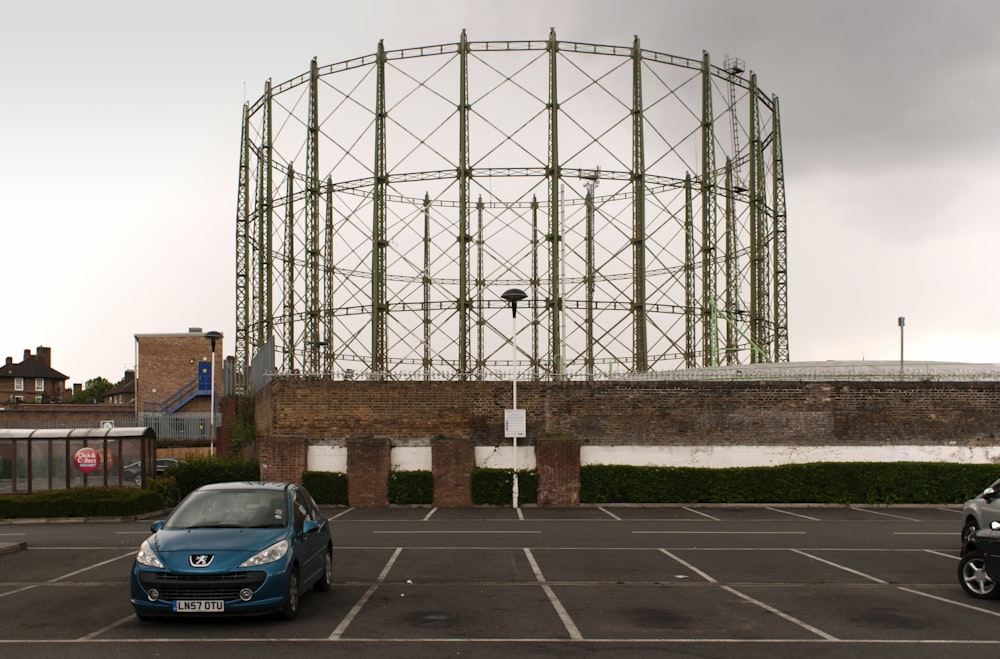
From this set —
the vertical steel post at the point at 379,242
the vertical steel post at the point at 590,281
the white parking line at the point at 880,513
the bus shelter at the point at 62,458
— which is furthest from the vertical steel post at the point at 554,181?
the bus shelter at the point at 62,458

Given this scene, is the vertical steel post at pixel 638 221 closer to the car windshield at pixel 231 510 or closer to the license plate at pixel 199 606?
the car windshield at pixel 231 510

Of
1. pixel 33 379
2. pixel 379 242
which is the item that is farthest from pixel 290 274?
pixel 33 379

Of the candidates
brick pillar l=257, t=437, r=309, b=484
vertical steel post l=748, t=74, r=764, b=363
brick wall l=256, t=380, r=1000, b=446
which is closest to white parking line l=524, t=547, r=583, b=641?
brick wall l=256, t=380, r=1000, b=446

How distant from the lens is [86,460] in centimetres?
2875

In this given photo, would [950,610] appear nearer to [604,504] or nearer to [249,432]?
[604,504]

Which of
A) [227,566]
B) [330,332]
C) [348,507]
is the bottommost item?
[348,507]

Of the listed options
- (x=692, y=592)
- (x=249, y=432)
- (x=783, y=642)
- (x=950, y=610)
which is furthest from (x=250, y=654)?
(x=249, y=432)

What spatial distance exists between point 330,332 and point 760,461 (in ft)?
66.7

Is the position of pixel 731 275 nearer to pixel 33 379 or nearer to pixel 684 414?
pixel 684 414

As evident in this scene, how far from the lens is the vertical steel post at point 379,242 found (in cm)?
4000

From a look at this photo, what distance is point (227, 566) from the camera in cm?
1001

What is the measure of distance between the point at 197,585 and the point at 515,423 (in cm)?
2030

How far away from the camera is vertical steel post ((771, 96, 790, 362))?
1917 inches

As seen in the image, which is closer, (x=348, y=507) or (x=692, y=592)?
(x=692, y=592)
